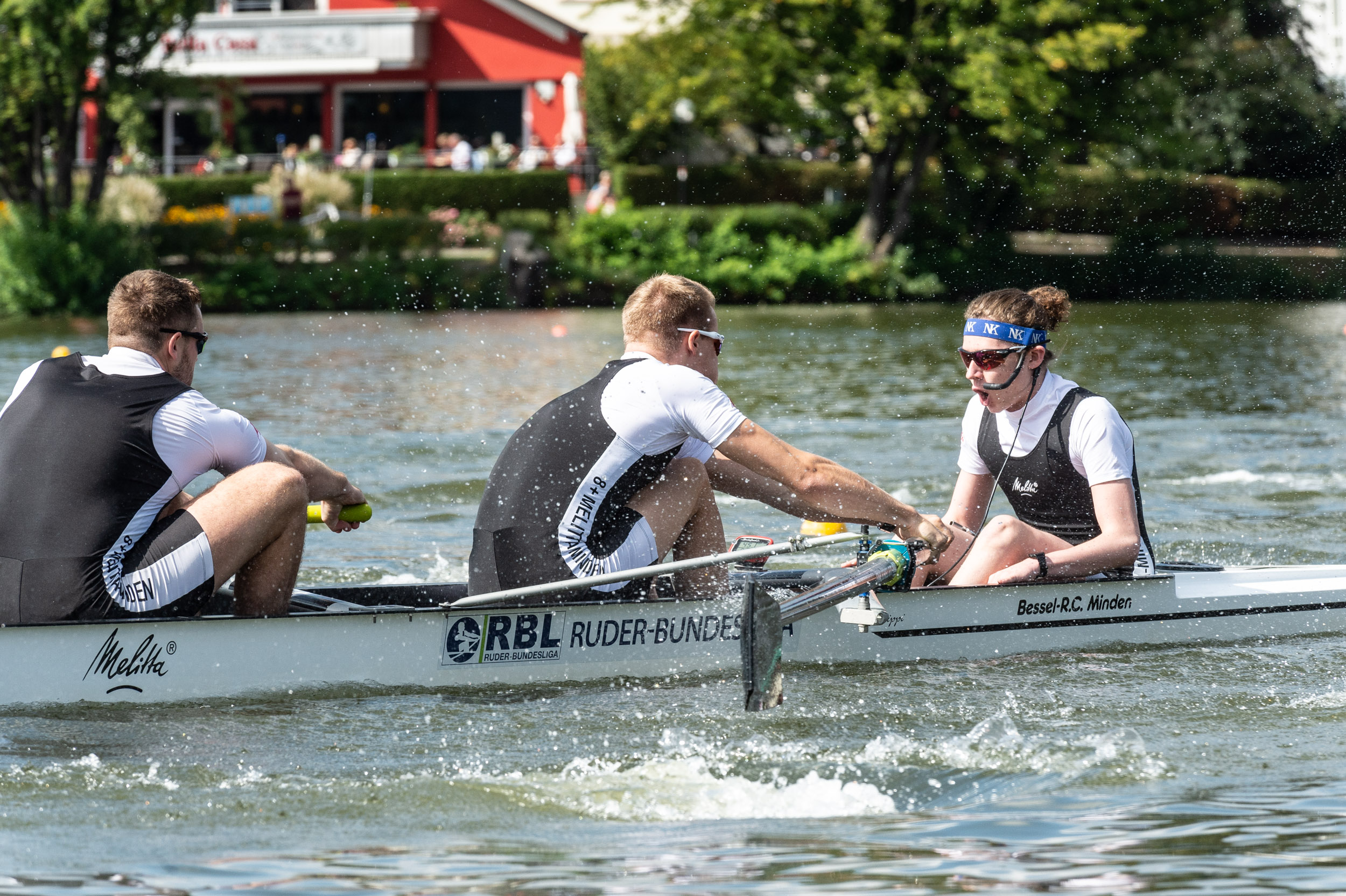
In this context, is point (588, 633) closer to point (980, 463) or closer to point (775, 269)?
point (980, 463)

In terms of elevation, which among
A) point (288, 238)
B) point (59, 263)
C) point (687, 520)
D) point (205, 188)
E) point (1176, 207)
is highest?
point (1176, 207)

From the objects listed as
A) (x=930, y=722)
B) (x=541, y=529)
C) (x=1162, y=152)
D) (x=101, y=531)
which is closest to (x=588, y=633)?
(x=541, y=529)

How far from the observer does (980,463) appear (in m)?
7.16

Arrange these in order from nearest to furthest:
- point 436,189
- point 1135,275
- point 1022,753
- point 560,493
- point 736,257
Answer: point 1022,753 → point 560,493 → point 736,257 → point 1135,275 → point 436,189

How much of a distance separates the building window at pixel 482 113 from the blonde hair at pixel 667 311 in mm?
40251

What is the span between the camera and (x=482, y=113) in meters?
45.8

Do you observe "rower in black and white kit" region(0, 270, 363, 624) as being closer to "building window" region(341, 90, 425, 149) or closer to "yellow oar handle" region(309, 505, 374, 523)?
"yellow oar handle" region(309, 505, 374, 523)

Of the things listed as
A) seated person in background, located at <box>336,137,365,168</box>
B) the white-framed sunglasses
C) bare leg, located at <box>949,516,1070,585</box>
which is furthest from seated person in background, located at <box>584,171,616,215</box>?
the white-framed sunglasses

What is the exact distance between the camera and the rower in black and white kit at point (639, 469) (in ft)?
19.6

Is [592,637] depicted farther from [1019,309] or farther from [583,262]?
[583,262]

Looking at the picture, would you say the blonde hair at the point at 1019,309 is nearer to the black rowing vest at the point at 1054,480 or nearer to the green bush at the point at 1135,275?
the black rowing vest at the point at 1054,480

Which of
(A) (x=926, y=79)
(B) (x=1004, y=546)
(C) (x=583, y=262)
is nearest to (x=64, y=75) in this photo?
(C) (x=583, y=262)

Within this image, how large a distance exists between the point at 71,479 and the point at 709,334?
2.23m

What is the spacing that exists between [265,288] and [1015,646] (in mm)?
24498
